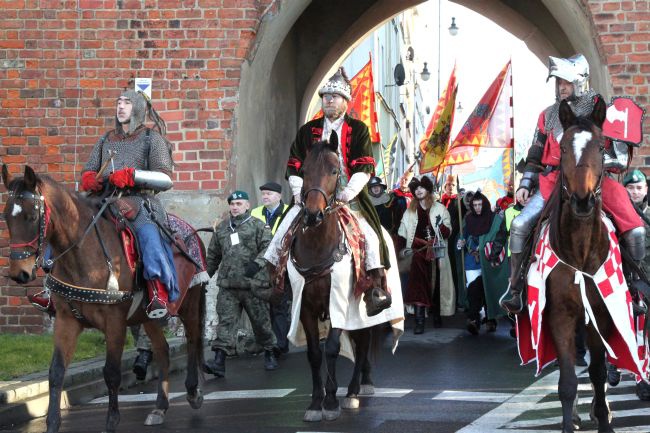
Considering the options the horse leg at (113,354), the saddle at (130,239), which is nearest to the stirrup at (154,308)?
the saddle at (130,239)

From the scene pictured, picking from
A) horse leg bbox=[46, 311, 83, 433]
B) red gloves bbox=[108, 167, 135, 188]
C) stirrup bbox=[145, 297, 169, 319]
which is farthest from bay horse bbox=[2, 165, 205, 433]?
red gloves bbox=[108, 167, 135, 188]

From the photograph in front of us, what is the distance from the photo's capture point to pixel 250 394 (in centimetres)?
1097

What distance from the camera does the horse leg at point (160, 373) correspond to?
938cm

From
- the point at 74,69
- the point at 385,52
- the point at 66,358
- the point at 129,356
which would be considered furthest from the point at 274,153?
the point at 385,52

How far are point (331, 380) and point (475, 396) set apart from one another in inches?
63.3

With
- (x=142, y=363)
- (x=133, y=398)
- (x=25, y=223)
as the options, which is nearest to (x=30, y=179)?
(x=25, y=223)

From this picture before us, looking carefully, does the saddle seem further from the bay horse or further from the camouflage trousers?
the camouflage trousers

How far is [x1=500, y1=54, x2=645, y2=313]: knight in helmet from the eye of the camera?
8.41 metres

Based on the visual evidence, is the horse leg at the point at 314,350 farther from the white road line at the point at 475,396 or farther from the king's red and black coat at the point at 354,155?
the white road line at the point at 475,396

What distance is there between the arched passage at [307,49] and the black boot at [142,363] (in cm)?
429

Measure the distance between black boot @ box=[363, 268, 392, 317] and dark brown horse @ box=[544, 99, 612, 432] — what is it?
68.5 inches

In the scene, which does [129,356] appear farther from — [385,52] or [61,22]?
[385,52]

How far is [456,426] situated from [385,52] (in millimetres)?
39141

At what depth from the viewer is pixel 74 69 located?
15.7m
